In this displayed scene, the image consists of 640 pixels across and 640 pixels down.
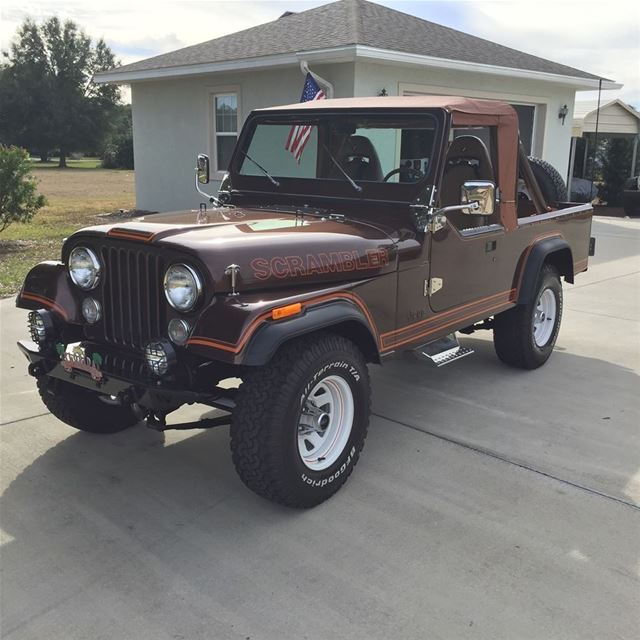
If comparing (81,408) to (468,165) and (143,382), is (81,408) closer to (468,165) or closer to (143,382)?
(143,382)

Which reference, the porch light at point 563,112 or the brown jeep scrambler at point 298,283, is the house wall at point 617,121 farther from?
the brown jeep scrambler at point 298,283

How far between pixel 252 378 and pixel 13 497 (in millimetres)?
1389

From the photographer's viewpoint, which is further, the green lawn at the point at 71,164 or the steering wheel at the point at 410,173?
the green lawn at the point at 71,164

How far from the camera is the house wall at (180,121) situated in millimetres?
11453

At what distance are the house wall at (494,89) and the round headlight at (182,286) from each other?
7.97 metres

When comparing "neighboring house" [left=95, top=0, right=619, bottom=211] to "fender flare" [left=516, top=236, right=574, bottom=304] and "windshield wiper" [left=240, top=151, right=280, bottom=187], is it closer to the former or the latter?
"fender flare" [left=516, top=236, right=574, bottom=304]

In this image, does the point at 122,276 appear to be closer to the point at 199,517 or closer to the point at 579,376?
the point at 199,517

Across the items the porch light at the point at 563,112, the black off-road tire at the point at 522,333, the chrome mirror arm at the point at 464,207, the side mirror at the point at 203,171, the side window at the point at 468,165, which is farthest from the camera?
the porch light at the point at 563,112

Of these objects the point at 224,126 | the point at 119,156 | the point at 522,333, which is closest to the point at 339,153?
the point at 522,333

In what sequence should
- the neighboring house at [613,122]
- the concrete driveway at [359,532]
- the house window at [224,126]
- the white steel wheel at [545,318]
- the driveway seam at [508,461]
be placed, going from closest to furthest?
the concrete driveway at [359,532] < the driveway seam at [508,461] < the white steel wheel at [545,318] < the house window at [224,126] < the neighboring house at [613,122]

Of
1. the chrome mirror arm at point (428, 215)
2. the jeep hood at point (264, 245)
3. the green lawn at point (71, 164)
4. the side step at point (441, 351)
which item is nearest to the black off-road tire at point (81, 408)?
the jeep hood at point (264, 245)

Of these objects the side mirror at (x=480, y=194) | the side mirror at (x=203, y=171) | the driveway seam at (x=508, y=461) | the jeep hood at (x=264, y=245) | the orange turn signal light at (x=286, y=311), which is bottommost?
the driveway seam at (x=508, y=461)

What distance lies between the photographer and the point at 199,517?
3127 mm

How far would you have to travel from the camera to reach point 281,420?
9.45ft
